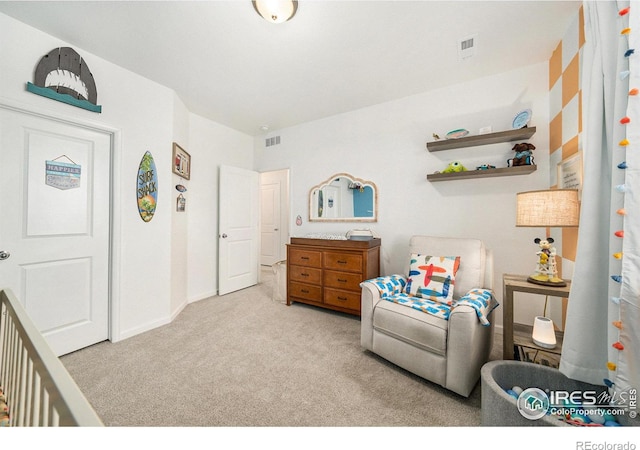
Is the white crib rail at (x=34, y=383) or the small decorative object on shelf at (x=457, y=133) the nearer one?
the white crib rail at (x=34, y=383)

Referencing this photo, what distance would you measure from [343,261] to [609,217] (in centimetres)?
204

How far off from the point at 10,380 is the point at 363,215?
3.00m

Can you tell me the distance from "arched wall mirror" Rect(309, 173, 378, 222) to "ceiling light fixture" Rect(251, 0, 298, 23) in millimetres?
1945

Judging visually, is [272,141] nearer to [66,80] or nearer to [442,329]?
[66,80]

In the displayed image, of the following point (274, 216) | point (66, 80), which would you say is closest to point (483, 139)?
point (66, 80)

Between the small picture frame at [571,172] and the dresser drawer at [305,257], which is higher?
the small picture frame at [571,172]

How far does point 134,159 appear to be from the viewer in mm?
2424

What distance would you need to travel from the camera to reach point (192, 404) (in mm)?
1510

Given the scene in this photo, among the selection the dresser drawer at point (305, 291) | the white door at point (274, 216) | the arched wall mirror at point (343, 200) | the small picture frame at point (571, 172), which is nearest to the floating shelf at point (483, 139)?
the small picture frame at point (571, 172)

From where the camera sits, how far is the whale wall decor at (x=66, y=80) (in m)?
1.89

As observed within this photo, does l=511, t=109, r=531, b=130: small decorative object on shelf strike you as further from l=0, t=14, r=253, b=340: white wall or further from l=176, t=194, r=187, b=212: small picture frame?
l=176, t=194, r=187, b=212: small picture frame

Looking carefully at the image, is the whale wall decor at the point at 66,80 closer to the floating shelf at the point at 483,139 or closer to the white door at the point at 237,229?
the white door at the point at 237,229

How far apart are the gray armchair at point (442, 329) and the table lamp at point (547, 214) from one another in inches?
14.9
